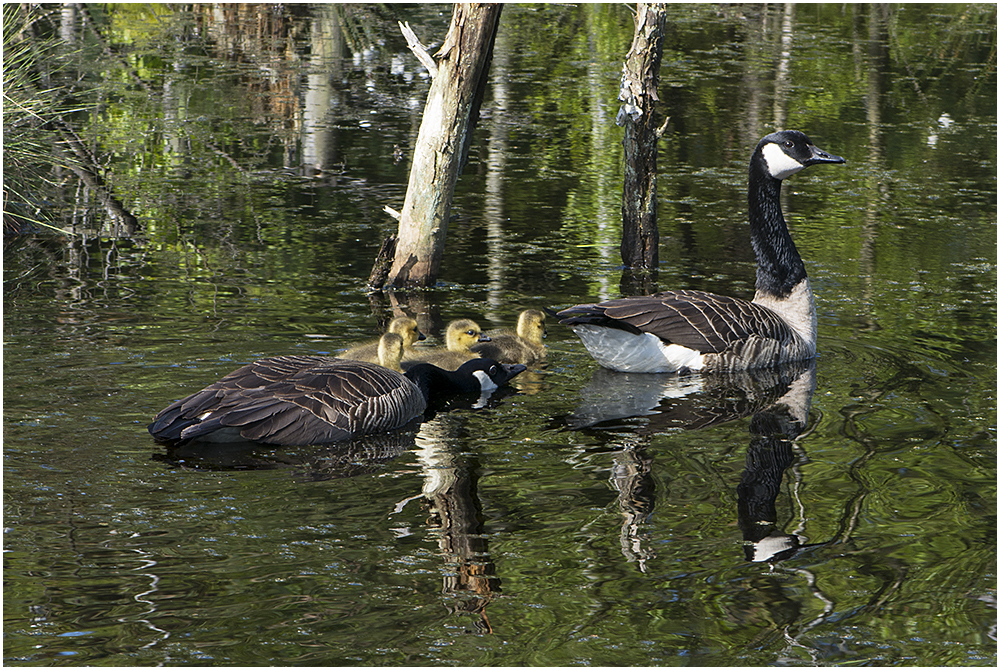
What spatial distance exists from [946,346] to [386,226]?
6510 millimetres

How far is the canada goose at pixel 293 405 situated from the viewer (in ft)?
25.0

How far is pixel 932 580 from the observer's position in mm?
6309

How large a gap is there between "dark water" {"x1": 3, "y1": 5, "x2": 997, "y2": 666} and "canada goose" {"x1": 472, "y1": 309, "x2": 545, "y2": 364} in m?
0.19

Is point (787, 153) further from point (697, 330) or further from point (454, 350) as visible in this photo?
point (454, 350)

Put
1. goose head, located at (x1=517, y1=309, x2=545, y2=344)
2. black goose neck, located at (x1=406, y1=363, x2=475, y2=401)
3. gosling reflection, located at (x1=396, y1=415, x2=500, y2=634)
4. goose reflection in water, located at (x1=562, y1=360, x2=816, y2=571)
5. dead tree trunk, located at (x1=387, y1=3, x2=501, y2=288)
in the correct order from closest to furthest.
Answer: gosling reflection, located at (x1=396, y1=415, x2=500, y2=634) < goose reflection in water, located at (x1=562, y1=360, x2=816, y2=571) < black goose neck, located at (x1=406, y1=363, x2=475, y2=401) < goose head, located at (x1=517, y1=309, x2=545, y2=344) < dead tree trunk, located at (x1=387, y1=3, x2=501, y2=288)

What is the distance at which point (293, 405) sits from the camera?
7.80 m

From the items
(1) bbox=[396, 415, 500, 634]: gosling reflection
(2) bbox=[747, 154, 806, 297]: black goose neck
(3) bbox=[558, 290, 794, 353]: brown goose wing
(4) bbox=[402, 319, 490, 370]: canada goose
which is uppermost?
(2) bbox=[747, 154, 806, 297]: black goose neck

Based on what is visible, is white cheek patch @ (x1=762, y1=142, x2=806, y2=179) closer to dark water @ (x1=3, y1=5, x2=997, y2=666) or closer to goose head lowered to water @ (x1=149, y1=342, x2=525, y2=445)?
dark water @ (x1=3, y1=5, x2=997, y2=666)

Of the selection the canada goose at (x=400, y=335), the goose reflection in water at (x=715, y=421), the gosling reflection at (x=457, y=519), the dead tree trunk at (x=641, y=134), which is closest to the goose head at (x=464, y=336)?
the canada goose at (x=400, y=335)

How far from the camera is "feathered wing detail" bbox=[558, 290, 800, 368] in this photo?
31.9 ft

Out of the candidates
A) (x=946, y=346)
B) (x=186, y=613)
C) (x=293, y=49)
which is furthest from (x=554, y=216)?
(x=293, y=49)

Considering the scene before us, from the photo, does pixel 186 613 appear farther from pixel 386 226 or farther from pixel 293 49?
pixel 293 49

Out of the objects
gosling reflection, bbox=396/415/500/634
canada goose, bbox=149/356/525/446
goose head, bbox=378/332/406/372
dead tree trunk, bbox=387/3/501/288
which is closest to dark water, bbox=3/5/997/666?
gosling reflection, bbox=396/415/500/634

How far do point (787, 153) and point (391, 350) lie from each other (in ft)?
13.5
